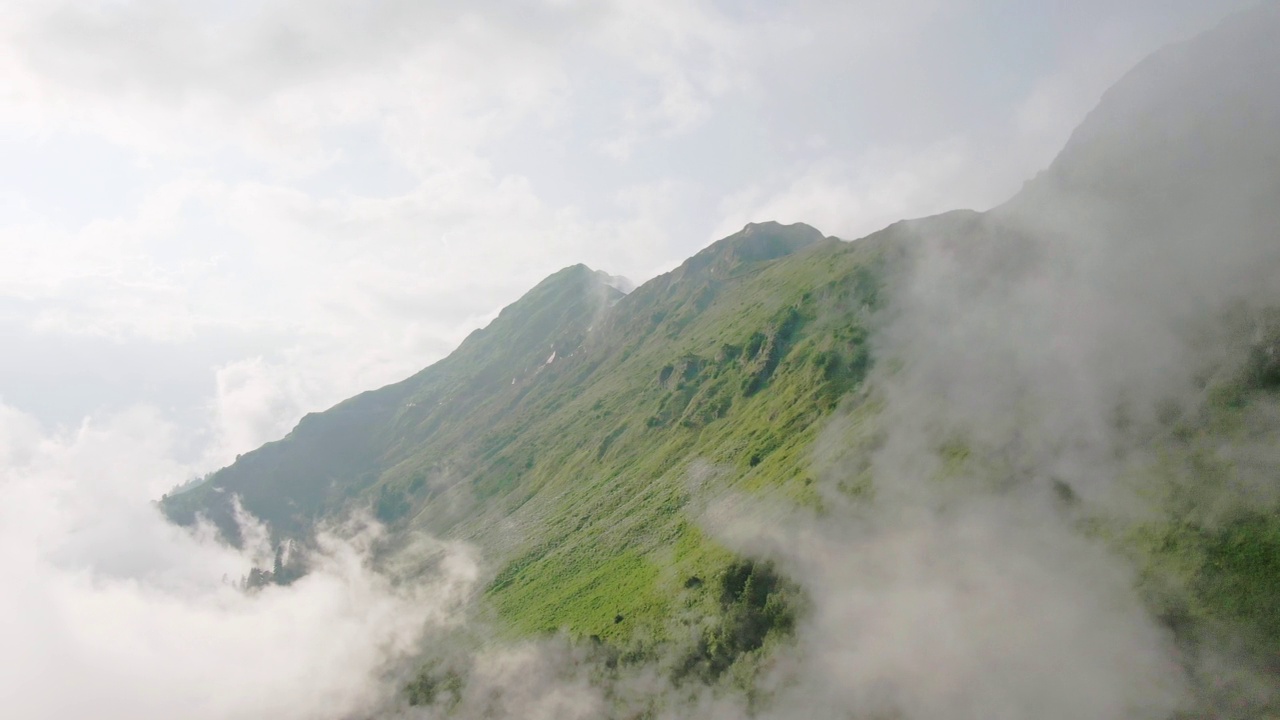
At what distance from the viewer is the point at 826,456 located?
11038cm

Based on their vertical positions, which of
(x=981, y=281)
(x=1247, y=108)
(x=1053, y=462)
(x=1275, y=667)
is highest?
(x=1247, y=108)

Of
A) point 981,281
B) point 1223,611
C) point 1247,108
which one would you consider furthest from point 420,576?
point 1247,108

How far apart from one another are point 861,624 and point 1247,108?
11061 centimetres

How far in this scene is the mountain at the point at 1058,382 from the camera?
2601 inches

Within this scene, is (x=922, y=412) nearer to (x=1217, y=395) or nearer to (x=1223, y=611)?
(x=1217, y=395)

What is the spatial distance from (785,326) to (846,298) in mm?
17445

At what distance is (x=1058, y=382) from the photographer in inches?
3551

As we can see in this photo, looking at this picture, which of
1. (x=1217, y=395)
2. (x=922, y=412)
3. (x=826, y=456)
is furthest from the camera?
(x=826, y=456)

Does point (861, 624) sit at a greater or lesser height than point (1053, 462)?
lesser

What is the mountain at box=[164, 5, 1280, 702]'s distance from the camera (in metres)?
66.1

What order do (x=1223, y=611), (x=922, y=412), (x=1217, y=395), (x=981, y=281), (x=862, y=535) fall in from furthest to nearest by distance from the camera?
(x=981, y=281), (x=922, y=412), (x=862, y=535), (x=1217, y=395), (x=1223, y=611)

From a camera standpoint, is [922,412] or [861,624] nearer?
[861,624]

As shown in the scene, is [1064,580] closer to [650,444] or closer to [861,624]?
[861,624]

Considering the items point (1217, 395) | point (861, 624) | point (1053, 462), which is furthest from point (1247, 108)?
point (861, 624)
